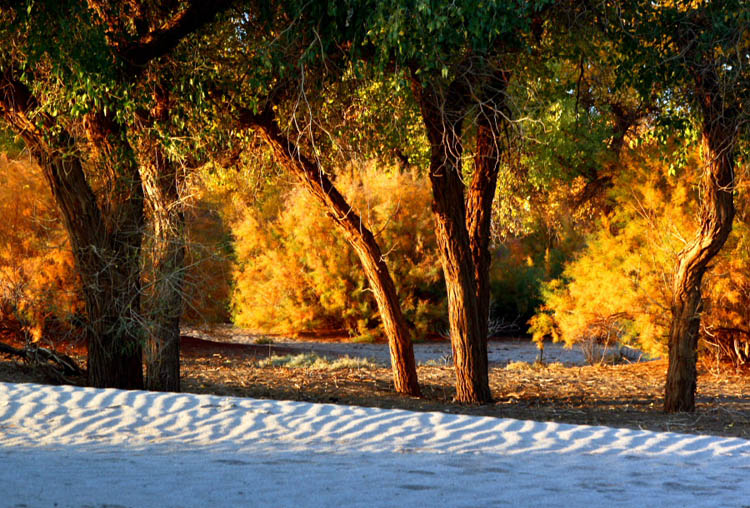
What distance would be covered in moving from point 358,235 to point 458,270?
1.45m

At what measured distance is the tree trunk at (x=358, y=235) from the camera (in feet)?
34.0

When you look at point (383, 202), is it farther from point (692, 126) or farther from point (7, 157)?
point (692, 126)

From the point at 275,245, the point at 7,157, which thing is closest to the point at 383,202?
the point at 275,245

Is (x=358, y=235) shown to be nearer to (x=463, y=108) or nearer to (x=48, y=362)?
(x=463, y=108)

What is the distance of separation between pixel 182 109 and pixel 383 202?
1394 centimetres

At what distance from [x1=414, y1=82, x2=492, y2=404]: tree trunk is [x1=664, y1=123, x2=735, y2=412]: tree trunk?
2277 mm

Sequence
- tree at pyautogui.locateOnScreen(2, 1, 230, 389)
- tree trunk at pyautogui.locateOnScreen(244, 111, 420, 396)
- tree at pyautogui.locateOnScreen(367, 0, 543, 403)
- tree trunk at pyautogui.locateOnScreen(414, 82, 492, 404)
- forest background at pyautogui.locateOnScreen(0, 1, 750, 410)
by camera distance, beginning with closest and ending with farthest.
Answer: tree at pyautogui.locateOnScreen(367, 0, 543, 403) < forest background at pyautogui.locateOnScreen(0, 1, 750, 410) < tree at pyautogui.locateOnScreen(2, 1, 230, 389) < tree trunk at pyautogui.locateOnScreen(414, 82, 492, 404) < tree trunk at pyautogui.locateOnScreen(244, 111, 420, 396)

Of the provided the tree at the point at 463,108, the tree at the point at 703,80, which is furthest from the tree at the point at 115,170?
the tree at the point at 703,80

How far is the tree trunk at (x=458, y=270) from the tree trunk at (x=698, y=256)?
228 centimetres

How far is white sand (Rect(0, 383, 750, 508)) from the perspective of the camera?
4492 millimetres

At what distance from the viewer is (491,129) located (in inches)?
364

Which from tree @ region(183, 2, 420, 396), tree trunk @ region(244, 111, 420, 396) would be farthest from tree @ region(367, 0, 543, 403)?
tree trunk @ region(244, 111, 420, 396)

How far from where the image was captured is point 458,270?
10.2m

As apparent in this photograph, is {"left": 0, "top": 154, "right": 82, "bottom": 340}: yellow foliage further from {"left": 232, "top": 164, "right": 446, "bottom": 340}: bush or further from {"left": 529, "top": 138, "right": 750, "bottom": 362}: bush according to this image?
{"left": 529, "top": 138, "right": 750, "bottom": 362}: bush
